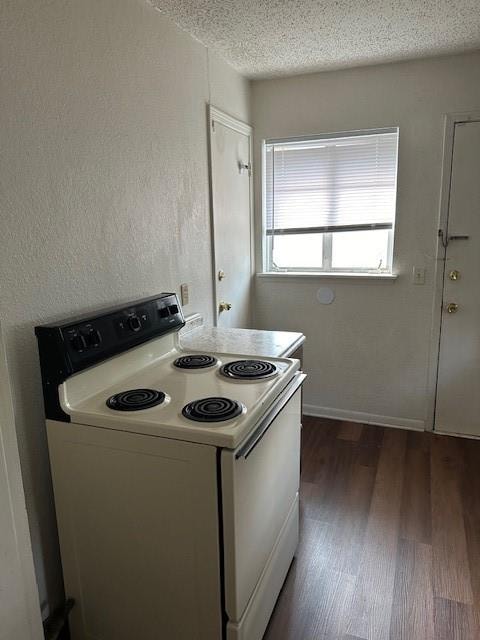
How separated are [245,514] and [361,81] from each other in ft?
9.00

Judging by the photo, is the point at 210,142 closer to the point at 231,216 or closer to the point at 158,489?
the point at 231,216

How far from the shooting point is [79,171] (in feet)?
5.42

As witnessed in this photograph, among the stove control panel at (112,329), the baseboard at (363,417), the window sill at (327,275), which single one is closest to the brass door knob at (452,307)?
the window sill at (327,275)

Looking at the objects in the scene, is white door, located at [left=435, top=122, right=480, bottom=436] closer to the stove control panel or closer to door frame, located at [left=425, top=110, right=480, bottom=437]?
door frame, located at [left=425, top=110, right=480, bottom=437]

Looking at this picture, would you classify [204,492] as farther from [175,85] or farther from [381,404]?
[381,404]

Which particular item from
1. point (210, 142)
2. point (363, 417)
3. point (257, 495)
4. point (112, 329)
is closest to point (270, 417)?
→ point (257, 495)

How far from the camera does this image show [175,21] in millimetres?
2178

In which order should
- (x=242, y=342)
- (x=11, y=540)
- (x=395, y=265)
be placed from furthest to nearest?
(x=395, y=265) → (x=242, y=342) → (x=11, y=540)

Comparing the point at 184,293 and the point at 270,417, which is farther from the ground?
the point at 184,293

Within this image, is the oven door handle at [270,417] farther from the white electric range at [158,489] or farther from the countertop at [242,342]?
the countertop at [242,342]

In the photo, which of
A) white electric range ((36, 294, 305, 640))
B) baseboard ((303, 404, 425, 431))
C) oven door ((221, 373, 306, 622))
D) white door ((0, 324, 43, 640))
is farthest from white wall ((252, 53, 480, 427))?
white door ((0, 324, 43, 640))

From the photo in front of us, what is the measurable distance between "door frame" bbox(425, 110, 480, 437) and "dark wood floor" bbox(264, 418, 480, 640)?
1.03 ft

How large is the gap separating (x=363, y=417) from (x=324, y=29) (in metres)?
2.46

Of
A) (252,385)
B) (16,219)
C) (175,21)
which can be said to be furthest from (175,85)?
(252,385)
